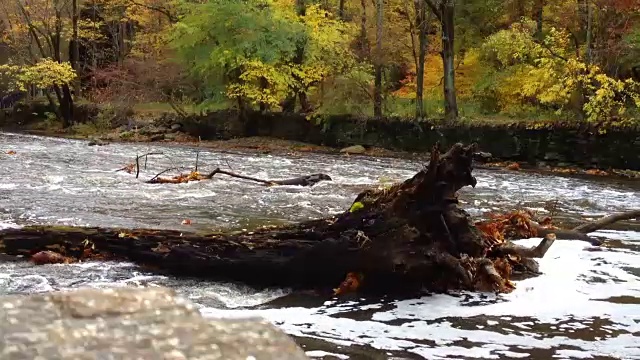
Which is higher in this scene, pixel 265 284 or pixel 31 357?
pixel 31 357

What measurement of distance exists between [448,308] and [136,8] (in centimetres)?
4261

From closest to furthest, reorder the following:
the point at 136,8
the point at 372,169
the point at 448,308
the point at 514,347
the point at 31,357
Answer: the point at 31,357
the point at 514,347
the point at 448,308
the point at 372,169
the point at 136,8

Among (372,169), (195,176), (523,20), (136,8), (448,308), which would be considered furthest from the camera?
(136,8)

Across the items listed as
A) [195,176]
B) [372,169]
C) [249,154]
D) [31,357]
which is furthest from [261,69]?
[31,357]

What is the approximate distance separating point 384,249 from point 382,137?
23.4 m

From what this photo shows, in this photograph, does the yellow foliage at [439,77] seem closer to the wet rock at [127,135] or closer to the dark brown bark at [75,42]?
the wet rock at [127,135]

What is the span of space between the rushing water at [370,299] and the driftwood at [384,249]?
254mm

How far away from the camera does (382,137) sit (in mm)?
30422

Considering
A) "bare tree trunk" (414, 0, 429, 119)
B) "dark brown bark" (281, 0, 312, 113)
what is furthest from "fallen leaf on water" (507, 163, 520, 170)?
"dark brown bark" (281, 0, 312, 113)

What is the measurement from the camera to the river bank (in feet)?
78.2

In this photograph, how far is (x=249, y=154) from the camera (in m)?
28.1

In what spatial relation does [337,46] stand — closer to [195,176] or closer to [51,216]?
[195,176]

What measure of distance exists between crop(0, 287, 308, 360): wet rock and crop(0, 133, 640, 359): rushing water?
348 centimetres

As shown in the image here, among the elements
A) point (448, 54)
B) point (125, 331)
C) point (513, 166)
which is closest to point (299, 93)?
point (448, 54)
